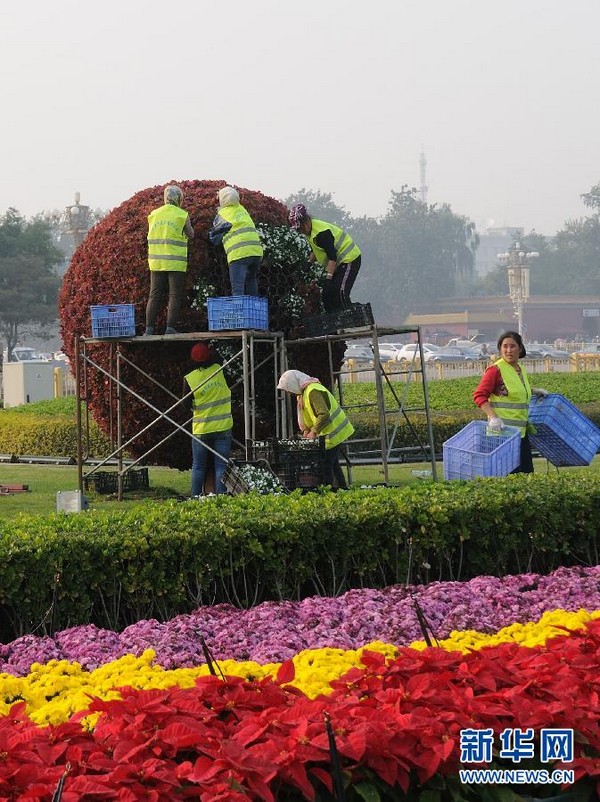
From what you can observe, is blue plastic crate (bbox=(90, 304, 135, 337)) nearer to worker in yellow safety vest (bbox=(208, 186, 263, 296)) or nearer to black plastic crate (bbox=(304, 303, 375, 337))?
worker in yellow safety vest (bbox=(208, 186, 263, 296))

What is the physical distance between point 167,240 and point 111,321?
2.87 ft


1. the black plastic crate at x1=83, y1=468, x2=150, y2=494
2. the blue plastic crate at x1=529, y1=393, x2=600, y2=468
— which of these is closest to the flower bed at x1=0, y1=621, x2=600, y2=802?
the blue plastic crate at x1=529, y1=393, x2=600, y2=468

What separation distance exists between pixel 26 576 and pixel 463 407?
14.2m

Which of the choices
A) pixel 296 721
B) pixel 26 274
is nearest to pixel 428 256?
pixel 26 274

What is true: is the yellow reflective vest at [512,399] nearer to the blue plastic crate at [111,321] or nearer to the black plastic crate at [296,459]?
the black plastic crate at [296,459]

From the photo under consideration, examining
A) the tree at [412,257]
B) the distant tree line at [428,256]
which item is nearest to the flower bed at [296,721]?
the distant tree line at [428,256]

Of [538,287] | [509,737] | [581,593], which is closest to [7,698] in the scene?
[509,737]

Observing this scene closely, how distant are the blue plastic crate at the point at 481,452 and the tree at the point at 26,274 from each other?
142 ft

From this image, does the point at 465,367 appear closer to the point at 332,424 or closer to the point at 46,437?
the point at 46,437

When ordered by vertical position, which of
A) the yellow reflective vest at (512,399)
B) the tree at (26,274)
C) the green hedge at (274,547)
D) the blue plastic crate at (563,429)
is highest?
the tree at (26,274)

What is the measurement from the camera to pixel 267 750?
2980 millimetres

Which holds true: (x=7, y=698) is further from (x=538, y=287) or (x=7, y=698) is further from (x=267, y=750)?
(x=538, y=287)

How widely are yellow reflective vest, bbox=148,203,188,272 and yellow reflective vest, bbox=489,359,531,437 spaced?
2.82m

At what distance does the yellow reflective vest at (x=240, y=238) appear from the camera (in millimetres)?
10008
